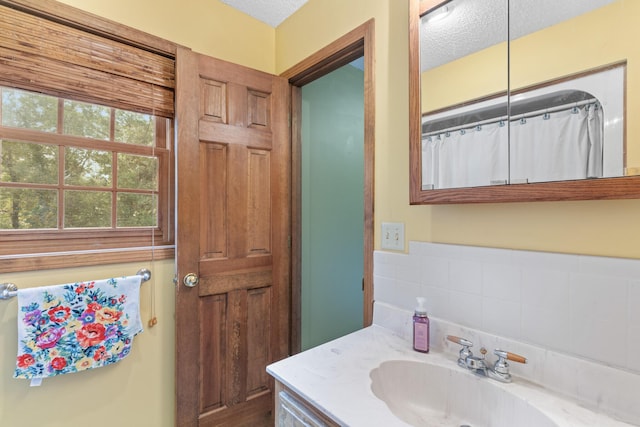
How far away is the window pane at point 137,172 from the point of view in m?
1.39

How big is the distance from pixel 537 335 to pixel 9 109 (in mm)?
2039

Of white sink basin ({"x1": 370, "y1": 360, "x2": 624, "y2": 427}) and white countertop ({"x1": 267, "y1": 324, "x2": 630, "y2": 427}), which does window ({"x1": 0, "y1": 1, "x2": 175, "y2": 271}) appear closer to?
white countertop ({"x1": 267, "y1": 324, "x2": 630, "y2": 427})

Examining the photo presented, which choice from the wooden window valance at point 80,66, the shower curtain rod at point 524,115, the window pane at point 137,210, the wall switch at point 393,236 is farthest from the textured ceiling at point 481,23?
the window pane at point 137,210

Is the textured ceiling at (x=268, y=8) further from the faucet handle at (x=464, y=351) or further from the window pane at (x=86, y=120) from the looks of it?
the faucet handle at (x=464, y=351)

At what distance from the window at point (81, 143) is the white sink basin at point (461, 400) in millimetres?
1213

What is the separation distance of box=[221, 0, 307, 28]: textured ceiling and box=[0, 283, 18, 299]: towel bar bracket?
1688 millimetres

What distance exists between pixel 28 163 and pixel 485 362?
185 centimetres

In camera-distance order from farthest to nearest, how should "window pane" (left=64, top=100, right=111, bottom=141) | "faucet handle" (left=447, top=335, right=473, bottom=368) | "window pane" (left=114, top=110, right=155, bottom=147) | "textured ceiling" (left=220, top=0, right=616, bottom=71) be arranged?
"window pane" (left=114, top=110, right=155, bottom=147) → "window pane" (left=64, top=100, right=111, bottom=141) → "faucet handle" (left=447, top=335, right=473, bottom=368) → "textured ceiling" (left=220, top=0, right=616, bottom=71)

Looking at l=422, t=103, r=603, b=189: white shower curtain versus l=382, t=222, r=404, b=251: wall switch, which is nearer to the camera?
l=422, t=103, r=603, b=189: white shower curtain

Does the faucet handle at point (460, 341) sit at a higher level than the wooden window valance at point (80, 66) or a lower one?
lower

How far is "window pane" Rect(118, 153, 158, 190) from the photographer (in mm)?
1386

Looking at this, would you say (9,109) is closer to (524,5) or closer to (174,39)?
(174,39)

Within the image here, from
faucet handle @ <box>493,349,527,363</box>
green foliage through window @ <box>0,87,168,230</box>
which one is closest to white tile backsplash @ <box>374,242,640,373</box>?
faucet handle @ <box>493,349,527,363</box>

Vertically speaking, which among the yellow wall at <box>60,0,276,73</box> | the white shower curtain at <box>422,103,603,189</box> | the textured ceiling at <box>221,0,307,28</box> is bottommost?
the white shower curtain at <box>422,103,603,189</box>
